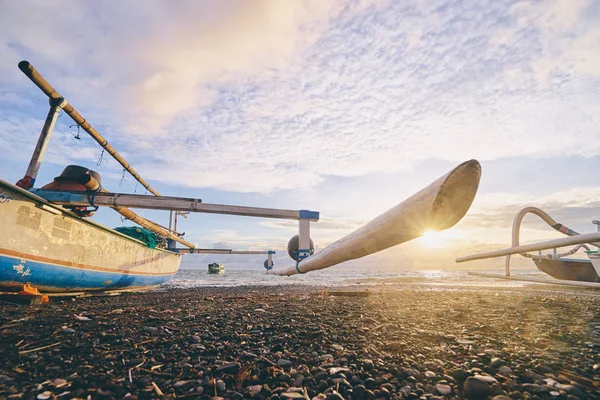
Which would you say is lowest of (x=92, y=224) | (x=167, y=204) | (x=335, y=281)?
(x=335, y=281)

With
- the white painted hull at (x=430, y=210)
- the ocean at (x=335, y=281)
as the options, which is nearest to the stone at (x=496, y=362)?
the white painted hull at (x=430, y=210)

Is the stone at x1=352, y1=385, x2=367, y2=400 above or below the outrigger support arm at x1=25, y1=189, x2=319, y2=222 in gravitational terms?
below

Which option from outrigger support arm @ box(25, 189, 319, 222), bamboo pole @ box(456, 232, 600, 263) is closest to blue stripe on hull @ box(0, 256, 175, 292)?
outrigger support arm @ box(25, 189, 319, 222)

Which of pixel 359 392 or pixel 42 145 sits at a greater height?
pixel 42 145

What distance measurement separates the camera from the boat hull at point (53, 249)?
6.26 m

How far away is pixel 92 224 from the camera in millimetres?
8977

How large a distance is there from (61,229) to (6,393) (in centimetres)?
754

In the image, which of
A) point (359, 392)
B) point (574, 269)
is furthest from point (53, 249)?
point (574, 269)

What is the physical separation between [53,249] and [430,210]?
974 centimetres

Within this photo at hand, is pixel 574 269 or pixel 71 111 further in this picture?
pixel 574 269

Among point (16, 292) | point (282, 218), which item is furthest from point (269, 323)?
point (16, 292)

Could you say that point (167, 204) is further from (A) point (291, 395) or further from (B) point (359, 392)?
(B) point (359, 392)

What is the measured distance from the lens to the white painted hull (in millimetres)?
2391

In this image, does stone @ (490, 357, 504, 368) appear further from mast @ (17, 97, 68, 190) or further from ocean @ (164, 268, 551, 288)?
ocean @ (164, 268, 551, 288)
